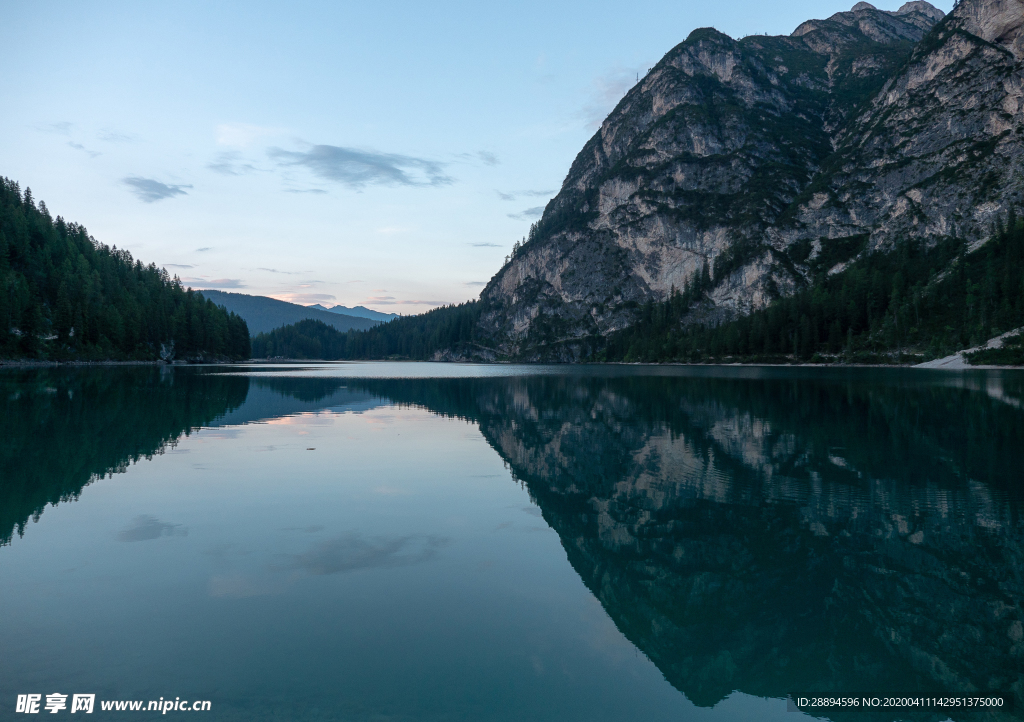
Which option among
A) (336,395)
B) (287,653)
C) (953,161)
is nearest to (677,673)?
(287,653)

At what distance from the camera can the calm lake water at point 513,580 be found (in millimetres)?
7992

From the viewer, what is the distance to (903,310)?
147750mm

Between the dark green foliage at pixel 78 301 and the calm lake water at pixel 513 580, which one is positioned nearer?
the calm lake water at pixel 513 580

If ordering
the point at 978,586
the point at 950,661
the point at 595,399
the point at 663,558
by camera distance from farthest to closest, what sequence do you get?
the point at 595,399, the point at 663,558, the point at 978,586, the point at 950,661

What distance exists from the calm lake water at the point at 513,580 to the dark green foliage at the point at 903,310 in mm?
126564

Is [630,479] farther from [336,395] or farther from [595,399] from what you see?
[336,395]

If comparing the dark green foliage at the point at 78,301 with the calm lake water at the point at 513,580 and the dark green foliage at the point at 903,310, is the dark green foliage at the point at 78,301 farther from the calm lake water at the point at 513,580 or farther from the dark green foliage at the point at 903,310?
the dark green foliage at the point at 903,310

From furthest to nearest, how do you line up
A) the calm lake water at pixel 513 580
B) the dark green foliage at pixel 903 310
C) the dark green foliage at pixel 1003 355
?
the dark green foliage at pixel 903 310, the dark green foliage at pixel 1003 355, the calm lake water at pixel 513 580

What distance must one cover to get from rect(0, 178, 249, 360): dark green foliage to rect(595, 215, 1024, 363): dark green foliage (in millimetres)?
185652

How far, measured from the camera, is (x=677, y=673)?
344 inches

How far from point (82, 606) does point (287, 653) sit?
178 inches

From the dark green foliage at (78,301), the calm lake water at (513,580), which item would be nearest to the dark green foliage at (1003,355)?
the calm lake water at (513,580)

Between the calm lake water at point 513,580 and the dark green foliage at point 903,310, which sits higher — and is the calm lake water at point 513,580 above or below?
below

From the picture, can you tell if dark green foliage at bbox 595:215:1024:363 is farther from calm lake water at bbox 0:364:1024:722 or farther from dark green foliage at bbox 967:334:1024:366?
calm lake water at bbox 0:364:1024:722
